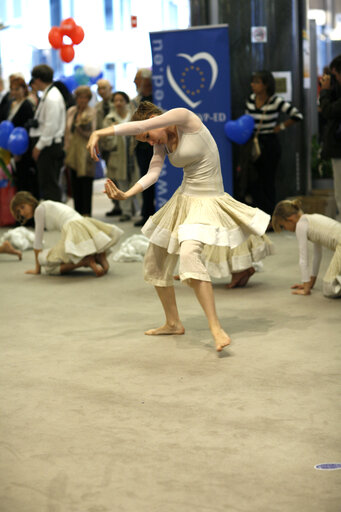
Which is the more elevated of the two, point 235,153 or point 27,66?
point 27,66

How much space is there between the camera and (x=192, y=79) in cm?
788

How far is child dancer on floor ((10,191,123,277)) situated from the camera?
617 cm

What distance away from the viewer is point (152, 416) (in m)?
3.07

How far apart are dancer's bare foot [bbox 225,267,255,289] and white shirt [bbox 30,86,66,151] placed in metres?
3.54

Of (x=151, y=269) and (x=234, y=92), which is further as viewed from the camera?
(x=234, y=92)

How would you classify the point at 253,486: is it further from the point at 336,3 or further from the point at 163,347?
the point at 336,3

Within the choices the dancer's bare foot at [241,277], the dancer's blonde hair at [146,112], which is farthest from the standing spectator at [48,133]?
the dancer's blonde hair at [146,112]

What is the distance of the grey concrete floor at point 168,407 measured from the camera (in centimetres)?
241

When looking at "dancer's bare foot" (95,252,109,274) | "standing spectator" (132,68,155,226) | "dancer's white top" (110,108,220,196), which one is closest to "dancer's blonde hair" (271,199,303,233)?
"dancer's white top" (110,108,220,196)

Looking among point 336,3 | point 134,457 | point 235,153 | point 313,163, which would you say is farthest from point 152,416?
point 336,3

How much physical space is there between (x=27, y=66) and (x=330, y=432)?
13167 millimetres

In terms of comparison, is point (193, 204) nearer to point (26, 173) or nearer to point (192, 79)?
point (192, 79)

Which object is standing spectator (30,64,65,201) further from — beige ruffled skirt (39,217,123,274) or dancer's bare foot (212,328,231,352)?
dancer's bare foot (212,328,231,352)

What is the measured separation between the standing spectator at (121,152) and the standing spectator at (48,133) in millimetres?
727
